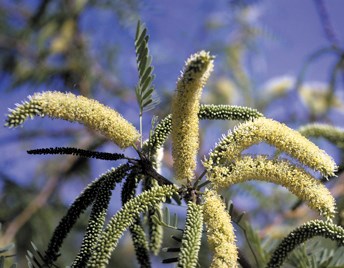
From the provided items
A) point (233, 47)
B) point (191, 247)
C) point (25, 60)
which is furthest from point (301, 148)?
point (233, 47)

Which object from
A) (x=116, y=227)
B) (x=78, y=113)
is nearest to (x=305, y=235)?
(x=116, y=227)

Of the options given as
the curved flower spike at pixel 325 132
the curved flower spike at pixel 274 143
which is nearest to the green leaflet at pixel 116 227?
the curved flower spike at pixel 274 143

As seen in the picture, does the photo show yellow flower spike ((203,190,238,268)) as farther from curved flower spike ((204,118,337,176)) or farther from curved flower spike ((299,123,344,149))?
curved flower spike ((299,123,344,149))

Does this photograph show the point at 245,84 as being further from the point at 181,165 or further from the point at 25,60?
the point at 181,165

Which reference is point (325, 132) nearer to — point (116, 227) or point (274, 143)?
point (274, 143)

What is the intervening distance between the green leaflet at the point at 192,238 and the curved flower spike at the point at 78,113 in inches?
7.6

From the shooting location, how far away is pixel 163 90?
3.50 meters

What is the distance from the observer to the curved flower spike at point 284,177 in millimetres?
1141

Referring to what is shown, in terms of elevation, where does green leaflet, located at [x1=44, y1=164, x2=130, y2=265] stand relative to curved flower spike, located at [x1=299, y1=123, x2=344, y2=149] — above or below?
below

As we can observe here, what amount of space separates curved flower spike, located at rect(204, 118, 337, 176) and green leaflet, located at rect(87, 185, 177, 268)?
0.16 meters

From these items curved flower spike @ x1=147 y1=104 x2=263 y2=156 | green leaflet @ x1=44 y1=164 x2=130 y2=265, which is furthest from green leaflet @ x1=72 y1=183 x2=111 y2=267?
curved flower spike @ x1=147 y1=104 x2=263 y2=156

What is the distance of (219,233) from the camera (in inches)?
42.6

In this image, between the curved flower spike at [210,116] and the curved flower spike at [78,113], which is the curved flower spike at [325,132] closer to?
the curved flower spike at [210,116]

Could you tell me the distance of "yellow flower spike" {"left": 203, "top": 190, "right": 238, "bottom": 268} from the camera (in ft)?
3.46
